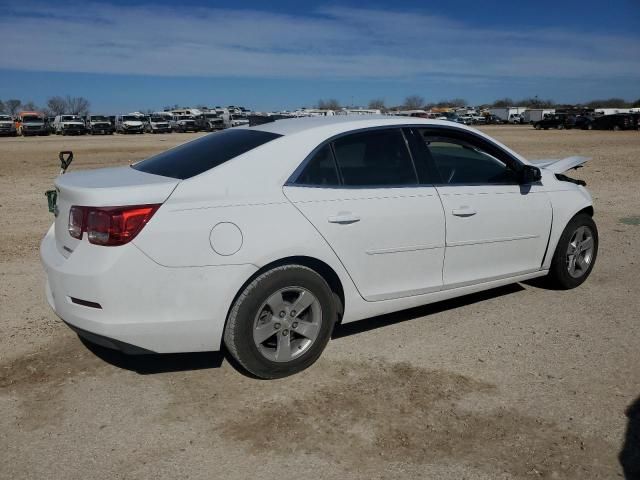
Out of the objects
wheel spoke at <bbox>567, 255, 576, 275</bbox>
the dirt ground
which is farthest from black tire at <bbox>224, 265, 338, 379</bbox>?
wheel spoke at <bbox>567, 255, 576, 275</bbox>

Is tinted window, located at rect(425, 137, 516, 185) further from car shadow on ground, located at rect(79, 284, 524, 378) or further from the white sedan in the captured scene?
car shadow on ground, located at rect(79, 284, 524, 378)

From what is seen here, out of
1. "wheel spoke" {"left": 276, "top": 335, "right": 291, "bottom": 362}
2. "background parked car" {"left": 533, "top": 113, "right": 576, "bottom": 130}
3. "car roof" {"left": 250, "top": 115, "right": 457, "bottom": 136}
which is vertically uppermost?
"background parked car" {"left": 533, "top": 113, "right": 576, "bottom": 130}

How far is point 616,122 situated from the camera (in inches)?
2007

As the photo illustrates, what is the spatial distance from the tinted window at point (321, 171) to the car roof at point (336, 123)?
217 millimetres

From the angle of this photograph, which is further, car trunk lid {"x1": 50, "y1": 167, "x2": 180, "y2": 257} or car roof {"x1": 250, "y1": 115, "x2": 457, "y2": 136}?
car roof {"x1": 250, "y1": 115, "x2": 457, "y2": 136}

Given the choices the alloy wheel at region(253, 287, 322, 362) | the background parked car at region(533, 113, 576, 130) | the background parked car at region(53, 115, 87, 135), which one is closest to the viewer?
the alloy wheel at region(253, 287, 322, 362)

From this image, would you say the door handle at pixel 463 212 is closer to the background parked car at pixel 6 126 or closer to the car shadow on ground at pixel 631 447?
the car shadow on ground at pixel 631 447

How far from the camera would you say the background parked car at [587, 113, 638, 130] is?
50.0m

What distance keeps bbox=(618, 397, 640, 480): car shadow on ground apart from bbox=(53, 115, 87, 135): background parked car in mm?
53015

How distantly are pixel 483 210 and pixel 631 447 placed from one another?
202 cm

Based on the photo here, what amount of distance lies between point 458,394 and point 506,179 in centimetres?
202

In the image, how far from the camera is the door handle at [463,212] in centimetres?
442

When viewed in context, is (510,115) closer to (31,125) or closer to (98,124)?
(98,124)

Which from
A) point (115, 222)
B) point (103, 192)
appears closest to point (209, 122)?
point (103, 192)
